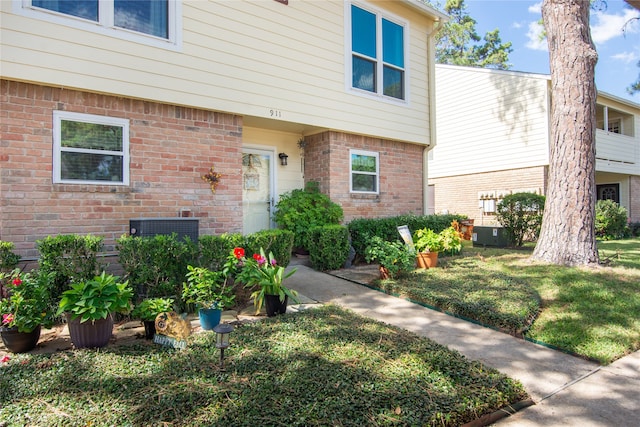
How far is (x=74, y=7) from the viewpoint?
5.01 m

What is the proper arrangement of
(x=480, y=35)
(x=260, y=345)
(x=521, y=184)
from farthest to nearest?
1. (x=480, y=35)
2. (x=521, y=184)
3. (x=260, y=345)

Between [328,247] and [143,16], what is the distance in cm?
458

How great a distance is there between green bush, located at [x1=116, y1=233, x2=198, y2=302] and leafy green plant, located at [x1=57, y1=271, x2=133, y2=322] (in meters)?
0.65

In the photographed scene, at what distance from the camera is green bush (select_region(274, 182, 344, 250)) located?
7168mm

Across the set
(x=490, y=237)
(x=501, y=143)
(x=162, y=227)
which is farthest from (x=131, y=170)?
(x=501, y=143)

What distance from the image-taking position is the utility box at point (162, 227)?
5.04m

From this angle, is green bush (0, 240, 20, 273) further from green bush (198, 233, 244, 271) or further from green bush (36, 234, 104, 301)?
green bush (198, 233, 244, 271)

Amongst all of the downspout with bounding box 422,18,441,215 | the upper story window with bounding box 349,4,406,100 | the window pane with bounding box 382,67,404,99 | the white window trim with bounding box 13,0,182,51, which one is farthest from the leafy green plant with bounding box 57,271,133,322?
the downspout with bounding box 422,18,441,215

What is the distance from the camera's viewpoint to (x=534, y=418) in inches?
96.2

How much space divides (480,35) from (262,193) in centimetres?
2680

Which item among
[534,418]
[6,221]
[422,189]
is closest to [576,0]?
[422,189]

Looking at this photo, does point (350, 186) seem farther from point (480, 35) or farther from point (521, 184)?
point (480, 35)

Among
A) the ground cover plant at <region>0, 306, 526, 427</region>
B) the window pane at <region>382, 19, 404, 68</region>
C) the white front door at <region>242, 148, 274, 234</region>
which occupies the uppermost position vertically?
the window pane at <region>382, 19, 404, 68</region>

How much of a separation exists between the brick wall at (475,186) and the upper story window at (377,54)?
6.57 m
